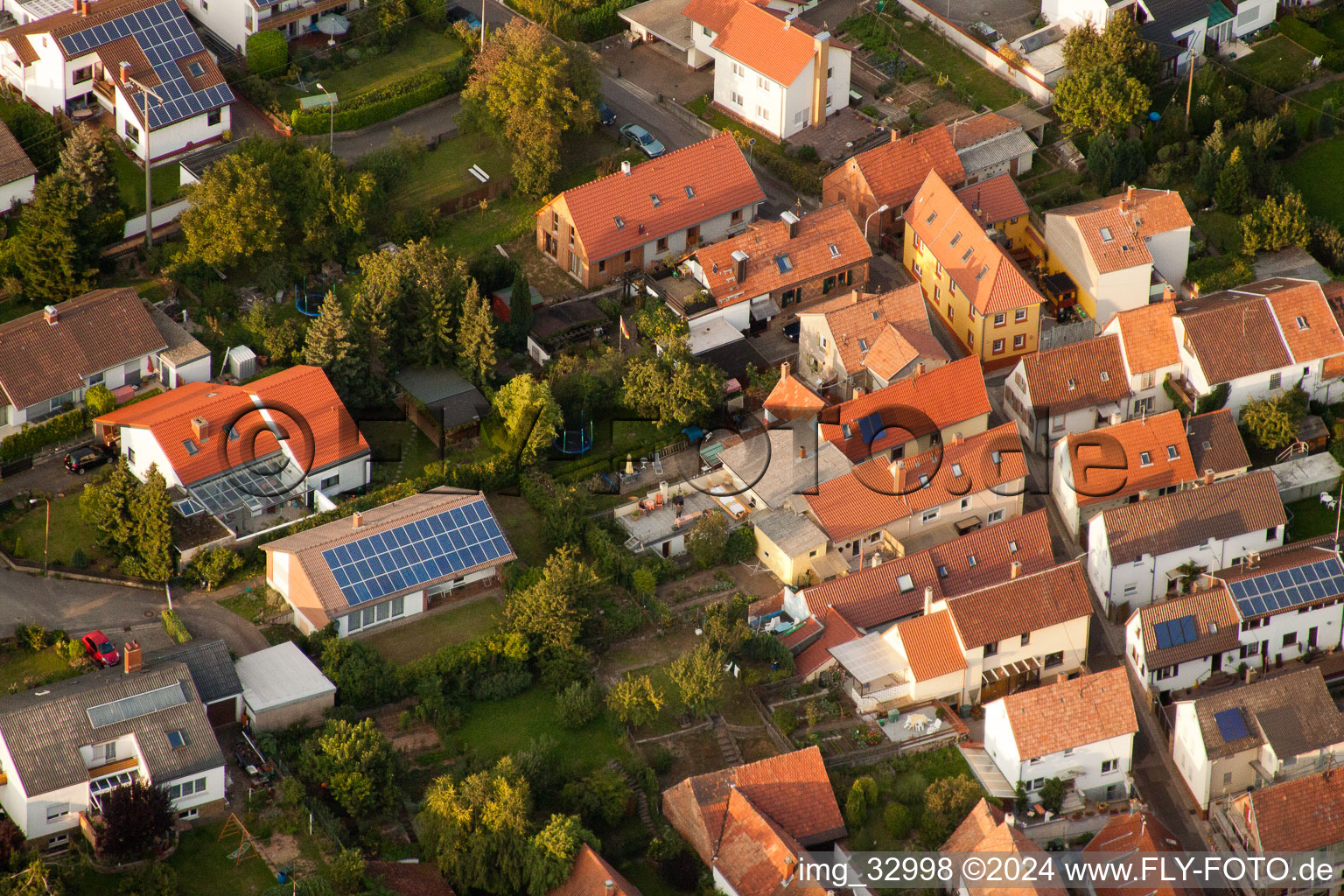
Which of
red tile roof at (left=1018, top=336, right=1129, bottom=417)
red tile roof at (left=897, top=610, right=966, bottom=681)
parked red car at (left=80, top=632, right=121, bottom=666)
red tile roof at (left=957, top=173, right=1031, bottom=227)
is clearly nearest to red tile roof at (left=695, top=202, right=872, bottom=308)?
red tile roof at (left=957, top=173, right=1031, bottom=227)

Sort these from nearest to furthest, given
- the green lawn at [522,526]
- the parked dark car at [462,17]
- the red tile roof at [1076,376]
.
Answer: the green lawn at [522,526] → the red tile roof at [1076,376] → the parked dark car at [462,17]

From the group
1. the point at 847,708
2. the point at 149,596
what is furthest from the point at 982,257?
the point at 149,596

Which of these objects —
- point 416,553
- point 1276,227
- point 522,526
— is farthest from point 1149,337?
point 416,553

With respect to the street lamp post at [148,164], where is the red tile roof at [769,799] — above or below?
below

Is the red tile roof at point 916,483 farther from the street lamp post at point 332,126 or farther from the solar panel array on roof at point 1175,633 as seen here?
the street lamp post at point 332,126

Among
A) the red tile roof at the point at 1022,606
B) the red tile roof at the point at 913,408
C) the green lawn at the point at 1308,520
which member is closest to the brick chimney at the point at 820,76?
the red tile roof at the point at 913,408

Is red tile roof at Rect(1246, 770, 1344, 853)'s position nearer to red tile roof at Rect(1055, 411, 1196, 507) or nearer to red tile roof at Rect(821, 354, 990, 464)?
red tile roof at Rect(1055, 411, 1196, 507)

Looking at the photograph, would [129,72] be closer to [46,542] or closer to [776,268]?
[46,542]
